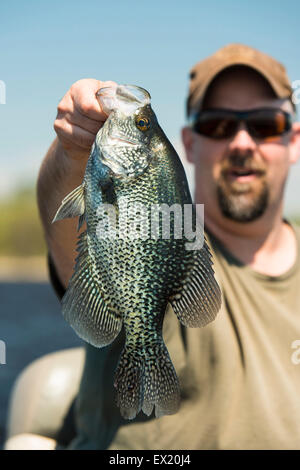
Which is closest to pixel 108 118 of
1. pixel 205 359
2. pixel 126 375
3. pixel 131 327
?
pixel 131 327

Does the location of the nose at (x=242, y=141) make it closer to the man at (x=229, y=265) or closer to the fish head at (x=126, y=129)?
the man at (x=229, y=265)

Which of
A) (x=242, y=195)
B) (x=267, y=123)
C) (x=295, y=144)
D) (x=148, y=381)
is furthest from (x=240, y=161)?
(x=148, y=381)

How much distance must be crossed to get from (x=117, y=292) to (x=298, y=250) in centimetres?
279

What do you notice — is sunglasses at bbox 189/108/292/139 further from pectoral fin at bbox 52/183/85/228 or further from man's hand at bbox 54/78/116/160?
pectoral fin at bbox 52/183/85/228

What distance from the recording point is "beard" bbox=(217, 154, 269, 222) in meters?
4.04

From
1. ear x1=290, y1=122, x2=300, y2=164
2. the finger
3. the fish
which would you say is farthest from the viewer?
ear x1=290, y1=122, x2=300, y2=164

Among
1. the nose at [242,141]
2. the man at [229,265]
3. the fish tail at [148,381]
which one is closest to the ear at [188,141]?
the man at [229,265]

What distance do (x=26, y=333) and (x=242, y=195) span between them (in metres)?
8.39

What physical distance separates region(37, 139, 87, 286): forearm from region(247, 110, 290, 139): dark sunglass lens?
206 cm

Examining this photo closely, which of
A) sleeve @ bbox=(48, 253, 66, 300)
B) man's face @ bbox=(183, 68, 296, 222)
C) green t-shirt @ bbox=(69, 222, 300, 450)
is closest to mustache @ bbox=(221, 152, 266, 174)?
man's face @ bbox=(183, 68, 296, 222)

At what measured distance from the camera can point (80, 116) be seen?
1904mm

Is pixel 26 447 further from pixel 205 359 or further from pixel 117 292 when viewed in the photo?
pixel 117 292

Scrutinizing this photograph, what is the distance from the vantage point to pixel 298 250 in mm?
4129

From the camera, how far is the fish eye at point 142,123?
176 cm
